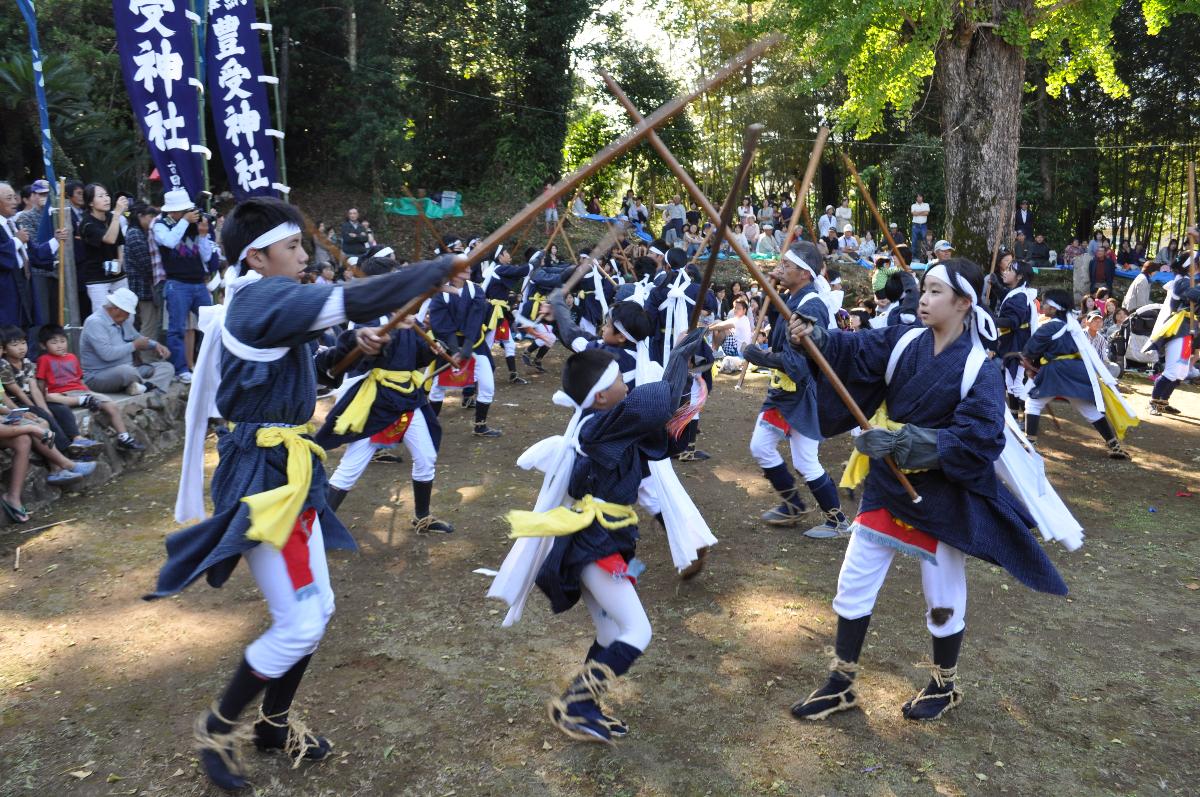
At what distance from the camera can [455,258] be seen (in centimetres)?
299

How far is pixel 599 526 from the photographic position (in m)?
3.52

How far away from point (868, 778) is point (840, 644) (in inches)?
23.1

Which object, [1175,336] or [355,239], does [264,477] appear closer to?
[1175,336]

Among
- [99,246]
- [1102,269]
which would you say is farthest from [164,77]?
[1102,269]

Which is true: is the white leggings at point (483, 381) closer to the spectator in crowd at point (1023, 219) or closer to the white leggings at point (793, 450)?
the white leggings at point (793, 450)

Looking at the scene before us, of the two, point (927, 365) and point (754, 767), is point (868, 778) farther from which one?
point (927, 365)

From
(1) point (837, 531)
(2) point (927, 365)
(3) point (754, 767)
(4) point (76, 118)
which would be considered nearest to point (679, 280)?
(1) point (837, 531)

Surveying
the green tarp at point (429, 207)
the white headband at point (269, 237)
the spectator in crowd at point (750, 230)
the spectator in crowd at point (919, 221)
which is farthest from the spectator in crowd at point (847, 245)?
the white headband at point (269, 237)

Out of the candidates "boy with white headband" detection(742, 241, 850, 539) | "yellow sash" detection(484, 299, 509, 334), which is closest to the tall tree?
"yellow sash" detection(484, 299, 509, 334)

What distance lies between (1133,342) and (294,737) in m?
13.9

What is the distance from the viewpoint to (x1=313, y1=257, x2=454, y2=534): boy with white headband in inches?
221

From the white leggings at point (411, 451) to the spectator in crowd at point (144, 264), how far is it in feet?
14.5

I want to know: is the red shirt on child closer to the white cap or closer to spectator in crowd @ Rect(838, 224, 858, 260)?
the white cap

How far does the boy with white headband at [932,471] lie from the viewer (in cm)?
348
